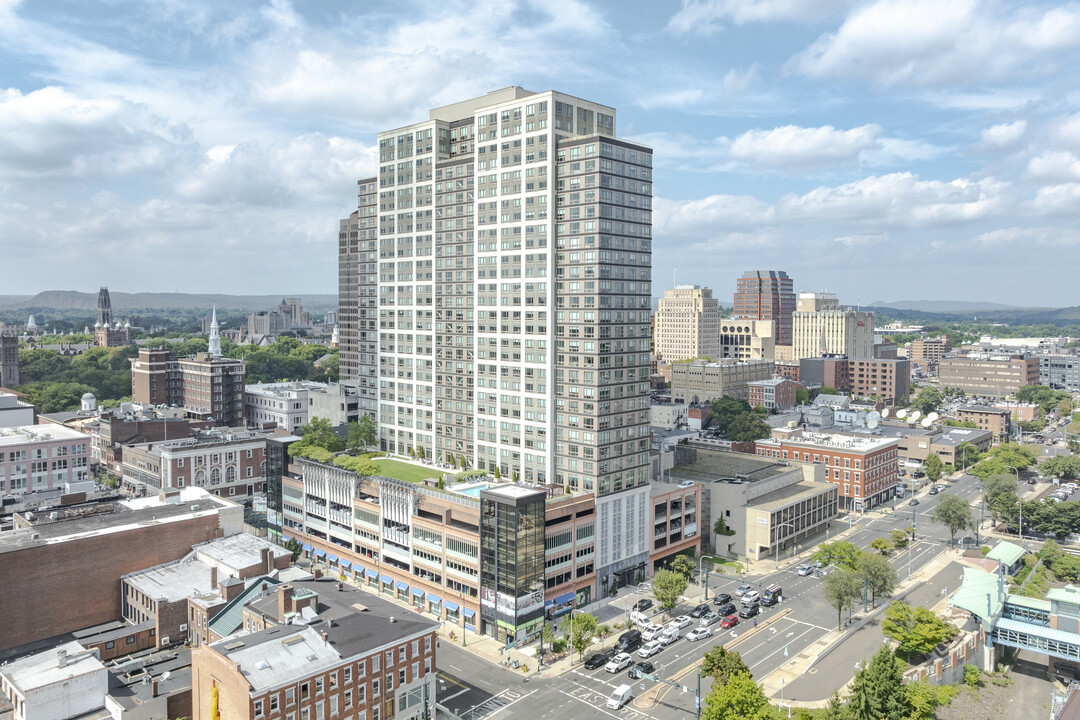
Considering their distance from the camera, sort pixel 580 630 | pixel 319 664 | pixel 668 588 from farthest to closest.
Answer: pixel 668 588 < pixel 580 630 < pixel 319 664

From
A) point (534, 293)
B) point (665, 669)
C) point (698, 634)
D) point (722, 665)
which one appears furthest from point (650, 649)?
point (534, 293)

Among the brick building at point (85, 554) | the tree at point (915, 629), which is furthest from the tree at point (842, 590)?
the brick building at point (85, 554)

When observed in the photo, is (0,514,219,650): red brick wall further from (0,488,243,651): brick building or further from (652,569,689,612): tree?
(652,569,689,612): tree

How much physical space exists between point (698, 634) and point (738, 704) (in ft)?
98.5

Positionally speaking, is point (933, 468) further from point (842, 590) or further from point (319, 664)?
point (319, 664)

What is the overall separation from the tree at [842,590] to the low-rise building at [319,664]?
181 feet

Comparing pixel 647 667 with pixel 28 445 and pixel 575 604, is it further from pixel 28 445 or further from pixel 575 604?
pixel 28 445

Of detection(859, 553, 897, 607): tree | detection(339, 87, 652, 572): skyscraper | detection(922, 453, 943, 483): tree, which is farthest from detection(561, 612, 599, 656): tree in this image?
detection(922, 453, 943, 483): tree

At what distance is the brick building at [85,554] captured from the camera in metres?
94.9

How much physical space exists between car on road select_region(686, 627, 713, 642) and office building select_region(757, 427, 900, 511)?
238 feet

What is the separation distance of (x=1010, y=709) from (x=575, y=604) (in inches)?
2154

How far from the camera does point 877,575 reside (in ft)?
361

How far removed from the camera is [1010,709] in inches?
3514

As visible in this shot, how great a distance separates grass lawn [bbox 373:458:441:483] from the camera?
417ft
